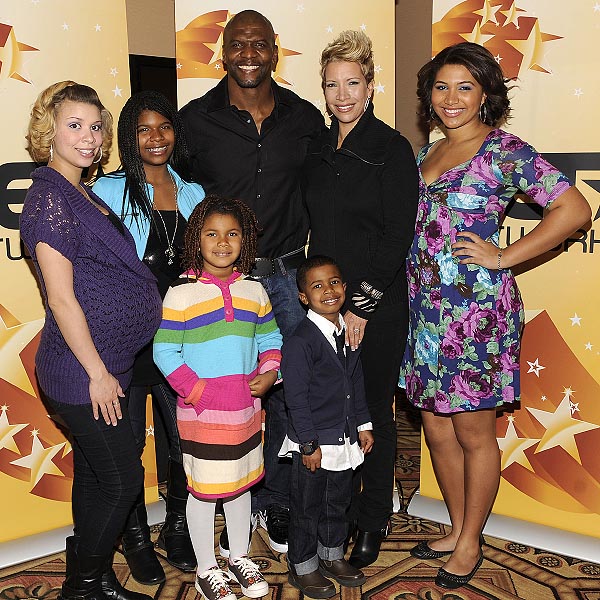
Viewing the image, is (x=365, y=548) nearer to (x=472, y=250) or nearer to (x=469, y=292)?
(x=469, y=292)

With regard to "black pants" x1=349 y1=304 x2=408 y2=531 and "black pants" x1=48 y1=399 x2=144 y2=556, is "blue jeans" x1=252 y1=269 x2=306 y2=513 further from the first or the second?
"black pants" x1=48 y1=399 x2=144 y2=556

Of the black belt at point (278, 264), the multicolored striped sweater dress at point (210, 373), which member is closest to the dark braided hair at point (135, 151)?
the multicolored striped sweater dress at point (210, 373)

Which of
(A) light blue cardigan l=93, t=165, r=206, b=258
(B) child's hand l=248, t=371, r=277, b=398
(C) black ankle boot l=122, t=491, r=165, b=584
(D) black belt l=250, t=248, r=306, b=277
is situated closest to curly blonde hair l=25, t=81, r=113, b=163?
(A) light blue cardigan l=93, t=165, r=206, b=258

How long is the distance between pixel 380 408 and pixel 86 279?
3.92 ft

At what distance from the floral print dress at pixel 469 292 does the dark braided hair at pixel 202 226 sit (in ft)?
1.97

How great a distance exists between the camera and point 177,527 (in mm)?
2750

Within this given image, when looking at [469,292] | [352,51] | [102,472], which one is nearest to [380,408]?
[469,292]

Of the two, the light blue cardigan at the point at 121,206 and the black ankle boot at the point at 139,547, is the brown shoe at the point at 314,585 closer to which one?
the black ankle boot at the point at 139,547

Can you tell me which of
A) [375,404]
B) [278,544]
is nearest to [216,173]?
[375,404]

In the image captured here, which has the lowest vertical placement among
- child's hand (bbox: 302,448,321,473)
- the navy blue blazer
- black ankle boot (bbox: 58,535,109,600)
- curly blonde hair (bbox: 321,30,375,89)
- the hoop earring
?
black ankle boot (bbox: 58,535,109,600)

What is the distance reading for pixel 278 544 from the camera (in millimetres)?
2816

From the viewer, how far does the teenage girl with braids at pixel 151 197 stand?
7.87 ft

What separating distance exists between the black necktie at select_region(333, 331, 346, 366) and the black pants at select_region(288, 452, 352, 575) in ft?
1.21

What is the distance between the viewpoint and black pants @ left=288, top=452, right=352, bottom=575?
2.43m
